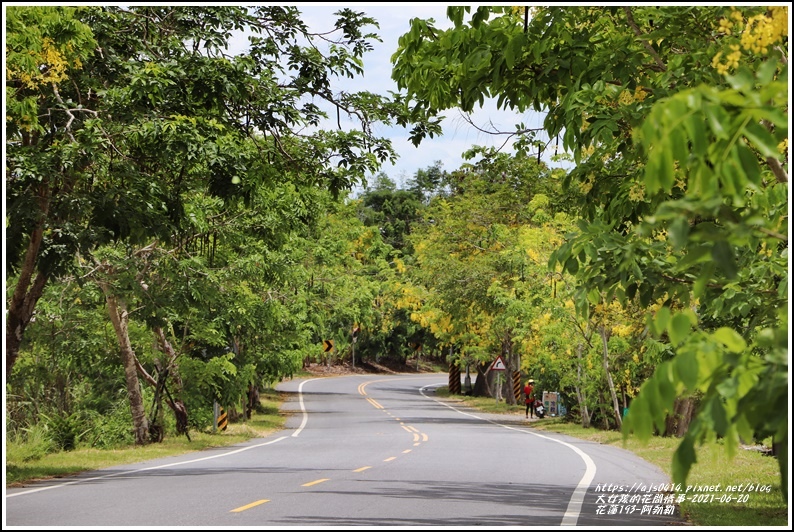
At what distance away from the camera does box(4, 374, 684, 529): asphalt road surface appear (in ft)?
35.8

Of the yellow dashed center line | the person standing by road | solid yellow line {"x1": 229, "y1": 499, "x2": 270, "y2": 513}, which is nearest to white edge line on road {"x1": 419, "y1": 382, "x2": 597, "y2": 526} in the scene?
solid yellow line {"x1": 229, "y1": 499, "x2": 270, "y2": 513}

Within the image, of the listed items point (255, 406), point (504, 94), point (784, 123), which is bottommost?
point (255, 406)

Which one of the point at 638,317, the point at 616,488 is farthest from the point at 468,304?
the point at 616,488

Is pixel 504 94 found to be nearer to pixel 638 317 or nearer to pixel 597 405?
pixel 638 317

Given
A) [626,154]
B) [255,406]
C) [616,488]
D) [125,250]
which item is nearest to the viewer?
[626,154]

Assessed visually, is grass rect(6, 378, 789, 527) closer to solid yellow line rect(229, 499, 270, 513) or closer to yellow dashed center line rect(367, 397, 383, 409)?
solid yellow line rect(229, 499, 270, 513)

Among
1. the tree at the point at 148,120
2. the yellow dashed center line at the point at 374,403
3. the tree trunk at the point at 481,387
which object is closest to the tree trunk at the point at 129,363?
the tree at the point at 148,120

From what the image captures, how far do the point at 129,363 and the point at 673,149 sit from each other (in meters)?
21.6

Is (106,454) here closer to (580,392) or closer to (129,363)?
(129,363)

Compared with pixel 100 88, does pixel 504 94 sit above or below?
below

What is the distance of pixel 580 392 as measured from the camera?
3322 cm

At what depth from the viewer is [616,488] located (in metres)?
14.6

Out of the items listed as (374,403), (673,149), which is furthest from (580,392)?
(673,149)

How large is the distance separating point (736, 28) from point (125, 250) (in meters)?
15.4
